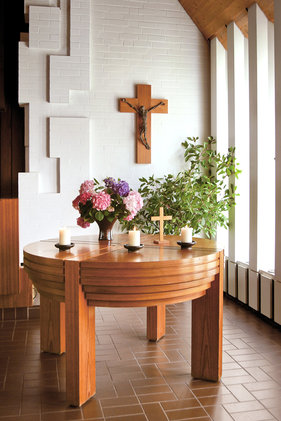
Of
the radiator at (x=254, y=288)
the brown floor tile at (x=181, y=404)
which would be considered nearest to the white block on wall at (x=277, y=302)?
the radiator at (x=254, y=288)

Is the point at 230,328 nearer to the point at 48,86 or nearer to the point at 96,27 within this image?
the point at 48,86

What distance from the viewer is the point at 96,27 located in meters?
5.45

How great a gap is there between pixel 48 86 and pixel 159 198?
1.78m

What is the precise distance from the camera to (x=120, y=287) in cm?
257

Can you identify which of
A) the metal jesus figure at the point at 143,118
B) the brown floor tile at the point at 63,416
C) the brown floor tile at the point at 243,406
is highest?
the metal jesus figure at the point at 143,118

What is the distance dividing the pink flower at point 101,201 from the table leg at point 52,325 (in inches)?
33.3

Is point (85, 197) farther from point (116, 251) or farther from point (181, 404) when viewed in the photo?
point (181, 404)

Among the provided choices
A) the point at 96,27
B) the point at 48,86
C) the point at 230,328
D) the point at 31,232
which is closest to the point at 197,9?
the point at 96,27

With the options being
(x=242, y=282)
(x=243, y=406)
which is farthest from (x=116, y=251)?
(x=242, y=282)

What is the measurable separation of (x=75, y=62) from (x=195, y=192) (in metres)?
2.01

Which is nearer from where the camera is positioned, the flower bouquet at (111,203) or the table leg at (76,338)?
the table leg at (76,338)

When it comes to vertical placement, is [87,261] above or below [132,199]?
below

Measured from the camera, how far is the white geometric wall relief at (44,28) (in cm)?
521

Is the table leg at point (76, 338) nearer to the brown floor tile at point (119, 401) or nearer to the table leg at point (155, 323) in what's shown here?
the brown floor tile at point (119, 401)
